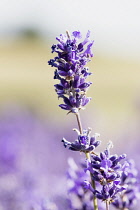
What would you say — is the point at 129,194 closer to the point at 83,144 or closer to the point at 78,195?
the point at 78,195

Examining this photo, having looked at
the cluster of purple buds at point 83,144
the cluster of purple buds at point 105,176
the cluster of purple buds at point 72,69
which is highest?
the cluster of purple buds at point 72,69

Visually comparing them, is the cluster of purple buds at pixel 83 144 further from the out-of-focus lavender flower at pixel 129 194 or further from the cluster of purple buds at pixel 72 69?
the out-of-focus lavender flower at pixel 129 194

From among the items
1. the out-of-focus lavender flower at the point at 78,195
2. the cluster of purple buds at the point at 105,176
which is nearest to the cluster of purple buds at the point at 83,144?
the cluster of purple buds at the point at 105,176

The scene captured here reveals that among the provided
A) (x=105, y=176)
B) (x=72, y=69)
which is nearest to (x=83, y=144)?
(x=105, y=176)

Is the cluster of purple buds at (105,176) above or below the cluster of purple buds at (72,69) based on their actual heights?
below

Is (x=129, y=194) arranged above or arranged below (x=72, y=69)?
below

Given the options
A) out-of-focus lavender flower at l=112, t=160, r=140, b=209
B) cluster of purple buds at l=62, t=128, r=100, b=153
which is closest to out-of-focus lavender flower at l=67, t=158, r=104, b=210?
out-of-focus lavender flower at l=112, t=160, r=140, b=209

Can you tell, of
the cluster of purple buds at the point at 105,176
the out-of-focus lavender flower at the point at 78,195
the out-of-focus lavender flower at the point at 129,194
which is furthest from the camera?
the out-of-focus lavender flower at the point at 78,195

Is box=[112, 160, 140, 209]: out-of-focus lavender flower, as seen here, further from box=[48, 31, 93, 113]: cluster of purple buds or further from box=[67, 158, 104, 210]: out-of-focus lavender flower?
box=[48, 31, 93, 113]: cluster of purple buds

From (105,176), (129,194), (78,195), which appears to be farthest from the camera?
(78,195)
